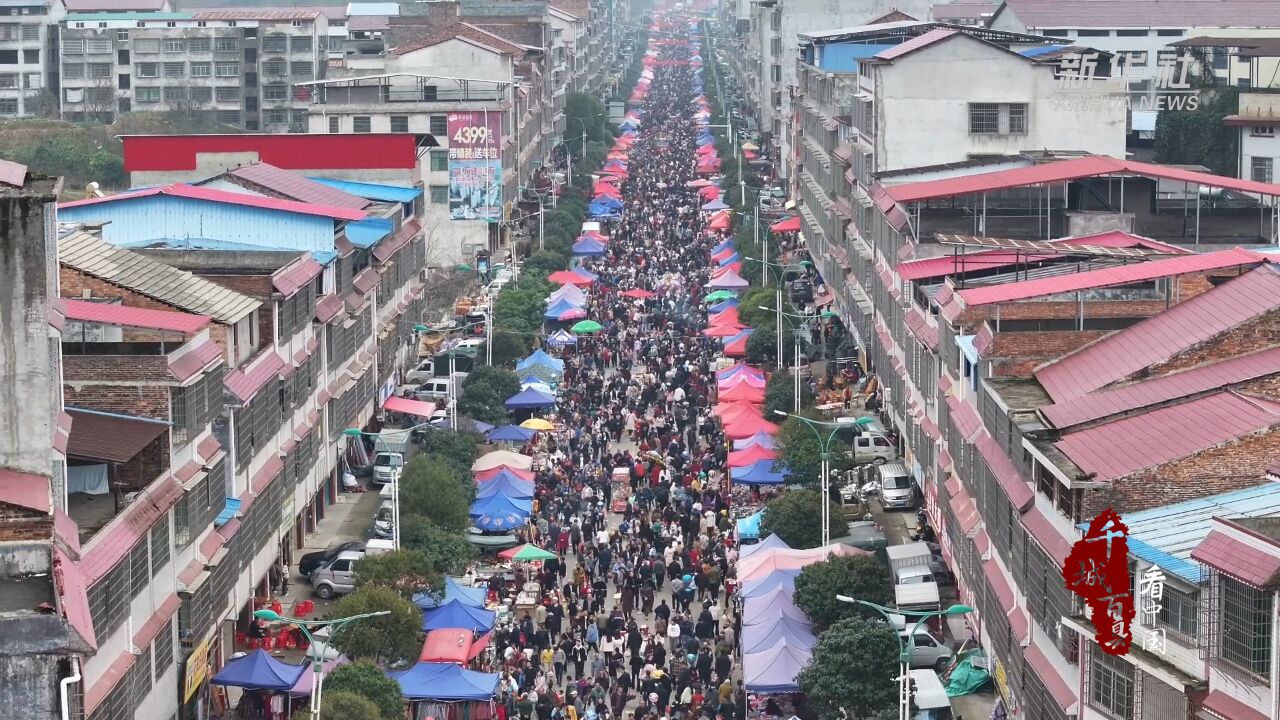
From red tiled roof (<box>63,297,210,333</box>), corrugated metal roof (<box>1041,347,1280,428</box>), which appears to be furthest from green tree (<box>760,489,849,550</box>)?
red tiled roof (<box>63,297,210,333</box>)

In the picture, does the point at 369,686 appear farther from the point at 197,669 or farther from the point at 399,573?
the point at 399,573

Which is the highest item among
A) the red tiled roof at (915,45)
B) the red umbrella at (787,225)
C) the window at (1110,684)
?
the red tiled roof at (915,45)

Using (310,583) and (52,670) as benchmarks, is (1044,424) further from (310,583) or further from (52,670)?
(310,583)

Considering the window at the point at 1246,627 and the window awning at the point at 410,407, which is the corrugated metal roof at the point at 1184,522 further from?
the window awning at the point at 410,407

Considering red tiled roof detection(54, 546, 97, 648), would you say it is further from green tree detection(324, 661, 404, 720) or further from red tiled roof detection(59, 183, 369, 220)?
red tiled roof detection(59, 183, 369, 220)

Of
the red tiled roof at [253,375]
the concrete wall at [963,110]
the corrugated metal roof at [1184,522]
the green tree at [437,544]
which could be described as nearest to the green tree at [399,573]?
the green tree at [437,544]

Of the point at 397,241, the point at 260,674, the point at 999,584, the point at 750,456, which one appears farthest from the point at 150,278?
the point at 397,241
